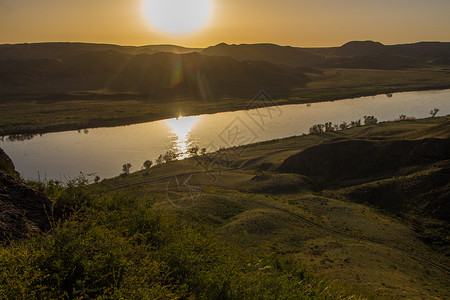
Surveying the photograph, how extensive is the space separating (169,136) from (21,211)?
3159 inches

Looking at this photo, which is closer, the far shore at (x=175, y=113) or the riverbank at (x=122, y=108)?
the far shore at (x=175, y=113)

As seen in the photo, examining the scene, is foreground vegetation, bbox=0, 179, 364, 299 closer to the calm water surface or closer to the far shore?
the calm water surface

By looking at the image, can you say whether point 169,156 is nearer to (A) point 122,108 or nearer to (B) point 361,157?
(B) point 361,157

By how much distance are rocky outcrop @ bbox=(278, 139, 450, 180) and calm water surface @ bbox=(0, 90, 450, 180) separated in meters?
32.8

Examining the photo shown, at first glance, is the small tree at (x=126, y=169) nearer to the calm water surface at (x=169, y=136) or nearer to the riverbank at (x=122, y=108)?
the calm water surface at (x=169, y=136)

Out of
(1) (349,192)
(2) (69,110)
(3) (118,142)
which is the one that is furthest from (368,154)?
(2) (69,110)

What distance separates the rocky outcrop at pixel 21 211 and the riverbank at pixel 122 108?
95286 mm

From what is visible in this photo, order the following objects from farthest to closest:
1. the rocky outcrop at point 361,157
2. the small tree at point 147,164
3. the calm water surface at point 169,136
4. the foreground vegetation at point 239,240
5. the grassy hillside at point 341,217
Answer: the calm water surface at point 169,136, the small tree at point 147,164, the rocky outcrop at point 361,157, the grassy hillside at point 341,217, the foreground vegetation at point 239,240

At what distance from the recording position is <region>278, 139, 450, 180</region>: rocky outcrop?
140 ft

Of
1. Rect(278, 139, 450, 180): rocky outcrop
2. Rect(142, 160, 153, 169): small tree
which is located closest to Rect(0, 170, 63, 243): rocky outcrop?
Rect(278, 139, 450, 180): rocky outcrop

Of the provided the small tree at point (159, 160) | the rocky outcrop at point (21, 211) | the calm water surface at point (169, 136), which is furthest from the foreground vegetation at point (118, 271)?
the small tree at point (159, 160)

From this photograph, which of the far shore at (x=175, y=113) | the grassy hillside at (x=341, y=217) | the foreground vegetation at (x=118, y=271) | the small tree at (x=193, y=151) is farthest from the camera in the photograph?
the far shore at (x=175, y=113)

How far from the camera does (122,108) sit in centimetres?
13150

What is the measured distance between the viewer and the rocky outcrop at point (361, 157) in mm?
42688
